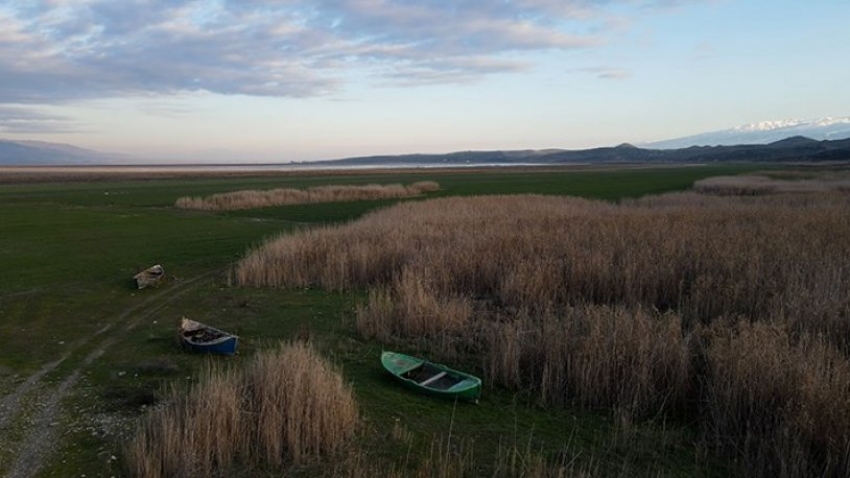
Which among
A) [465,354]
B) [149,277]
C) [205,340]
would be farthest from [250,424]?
[149,277]

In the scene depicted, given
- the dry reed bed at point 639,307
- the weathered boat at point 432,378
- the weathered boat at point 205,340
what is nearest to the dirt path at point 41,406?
the weathered boat at point 205,340

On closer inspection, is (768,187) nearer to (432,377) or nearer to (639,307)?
(639,307)

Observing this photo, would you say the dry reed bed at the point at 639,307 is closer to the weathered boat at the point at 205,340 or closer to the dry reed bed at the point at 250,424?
the weathered boat at the point at 205,340

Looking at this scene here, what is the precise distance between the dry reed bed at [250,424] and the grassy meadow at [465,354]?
29mm

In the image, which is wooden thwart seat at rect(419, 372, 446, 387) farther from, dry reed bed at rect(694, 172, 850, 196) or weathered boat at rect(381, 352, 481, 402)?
dry reed bed at rect(694, 172, 850, 196)

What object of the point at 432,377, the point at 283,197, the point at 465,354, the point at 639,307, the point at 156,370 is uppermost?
the point at 639,307

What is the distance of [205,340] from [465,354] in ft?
16.0

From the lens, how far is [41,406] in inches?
345

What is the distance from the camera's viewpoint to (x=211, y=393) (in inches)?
295

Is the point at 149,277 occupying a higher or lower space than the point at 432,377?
higher

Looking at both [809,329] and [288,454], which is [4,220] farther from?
[809,329]

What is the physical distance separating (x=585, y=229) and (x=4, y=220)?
3435cm

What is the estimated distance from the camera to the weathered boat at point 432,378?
9016mm

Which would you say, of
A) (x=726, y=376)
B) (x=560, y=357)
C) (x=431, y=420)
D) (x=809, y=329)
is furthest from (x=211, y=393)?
(x=809, y=329)
